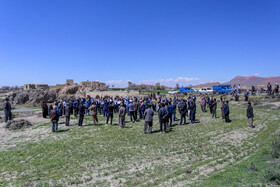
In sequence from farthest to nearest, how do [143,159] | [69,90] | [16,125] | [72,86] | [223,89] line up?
1. [72,86]
2. [69,90]
3. [223,89]
4. [16,125]
5. [143,159]

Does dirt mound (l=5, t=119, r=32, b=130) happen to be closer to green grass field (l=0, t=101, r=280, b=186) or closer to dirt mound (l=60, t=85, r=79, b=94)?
green grass field (l=0, t=101, r=280, b=186)

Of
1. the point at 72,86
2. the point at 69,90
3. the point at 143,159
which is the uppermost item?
the point at 72,86

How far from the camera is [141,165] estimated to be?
7.82m

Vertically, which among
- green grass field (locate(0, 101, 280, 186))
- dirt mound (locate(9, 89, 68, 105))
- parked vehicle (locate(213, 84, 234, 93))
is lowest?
green grass field (locate(0, 101, 280, 186))

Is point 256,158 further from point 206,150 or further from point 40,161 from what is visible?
point 40,161

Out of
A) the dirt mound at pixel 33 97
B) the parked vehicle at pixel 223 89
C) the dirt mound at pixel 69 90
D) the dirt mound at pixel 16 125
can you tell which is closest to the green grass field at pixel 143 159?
the dirt mound at pixel 16 125

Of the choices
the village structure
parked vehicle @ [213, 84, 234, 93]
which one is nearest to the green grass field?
parked vehicle @ [213, 84, 234, 93]

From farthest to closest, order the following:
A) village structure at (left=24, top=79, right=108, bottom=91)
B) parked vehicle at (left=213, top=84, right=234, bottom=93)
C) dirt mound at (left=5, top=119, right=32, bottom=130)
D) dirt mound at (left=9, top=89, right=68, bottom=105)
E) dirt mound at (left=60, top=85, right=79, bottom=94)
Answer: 1. village structure at (left=24, top=79, right=108, bottom=91)
2. dirt mound at (left=60, top=85, right=79, bottom=94)
3. parked vehicle at (left=213, top=84, right=234, bottom=93)
4. dirt mound at (left=9, top=89, right=68, bottom=105)
5. dirt mound at (left=5, top=119, right=32, bottom=130)

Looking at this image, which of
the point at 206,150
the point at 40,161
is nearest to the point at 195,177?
the point at 206,150

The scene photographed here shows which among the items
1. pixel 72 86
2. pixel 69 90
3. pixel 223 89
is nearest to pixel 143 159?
pixel 223 89

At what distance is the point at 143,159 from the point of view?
842cm

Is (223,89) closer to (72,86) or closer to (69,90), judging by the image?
(69,90)

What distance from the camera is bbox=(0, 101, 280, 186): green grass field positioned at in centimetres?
655

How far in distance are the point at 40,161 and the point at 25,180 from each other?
1.83 m
